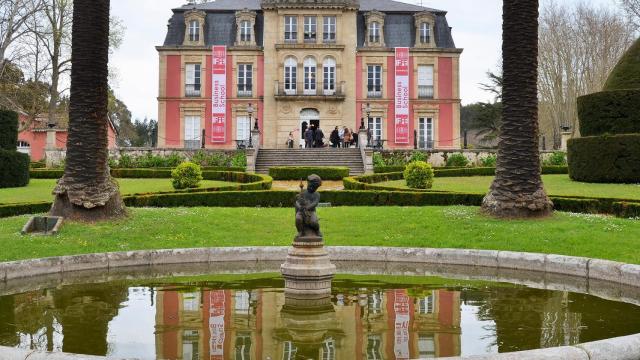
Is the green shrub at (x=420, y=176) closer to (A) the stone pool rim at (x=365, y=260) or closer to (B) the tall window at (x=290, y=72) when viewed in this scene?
(A) the stone pool rim at (x=365, y=260)

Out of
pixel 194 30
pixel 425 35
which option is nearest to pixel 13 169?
pixel 194 30

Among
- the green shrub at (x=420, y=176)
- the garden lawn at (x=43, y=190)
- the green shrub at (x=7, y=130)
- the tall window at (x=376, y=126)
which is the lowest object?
the garden lawn at (x=43, y=190)

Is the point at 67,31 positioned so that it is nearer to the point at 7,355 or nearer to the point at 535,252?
the point at 535,252

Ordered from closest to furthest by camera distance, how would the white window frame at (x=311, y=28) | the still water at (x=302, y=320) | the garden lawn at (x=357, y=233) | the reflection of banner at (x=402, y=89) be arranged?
the still water at (x=302, y=320)
the garden lawn at (x=357, y=233)
the reflection of banner at (x=402, y=89)
the white window frame at (x=311, y=28)

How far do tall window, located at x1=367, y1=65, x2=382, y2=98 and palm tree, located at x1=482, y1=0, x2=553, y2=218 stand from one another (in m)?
28.9

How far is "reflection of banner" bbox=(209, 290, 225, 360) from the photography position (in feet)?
18.0

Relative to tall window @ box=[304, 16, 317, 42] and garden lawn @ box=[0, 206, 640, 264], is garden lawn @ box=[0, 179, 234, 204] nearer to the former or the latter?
garden lawn @ box=[0, 206, 640, 264]

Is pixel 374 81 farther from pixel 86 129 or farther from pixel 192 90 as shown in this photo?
pixel 86 129

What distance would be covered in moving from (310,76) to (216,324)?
36.2m

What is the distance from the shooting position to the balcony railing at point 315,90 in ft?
136

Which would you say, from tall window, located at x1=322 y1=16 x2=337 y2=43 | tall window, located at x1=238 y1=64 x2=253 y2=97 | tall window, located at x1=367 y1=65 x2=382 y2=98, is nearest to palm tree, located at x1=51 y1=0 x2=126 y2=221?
tall window, located at x1=238 y1=64 x2=253 y2=97

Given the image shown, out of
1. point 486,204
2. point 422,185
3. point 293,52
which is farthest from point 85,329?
point 293,52

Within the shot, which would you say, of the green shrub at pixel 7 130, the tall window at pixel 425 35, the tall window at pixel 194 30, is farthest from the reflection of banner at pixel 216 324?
the tall window at pixel 425 35

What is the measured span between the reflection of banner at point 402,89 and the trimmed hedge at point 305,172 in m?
14.1
